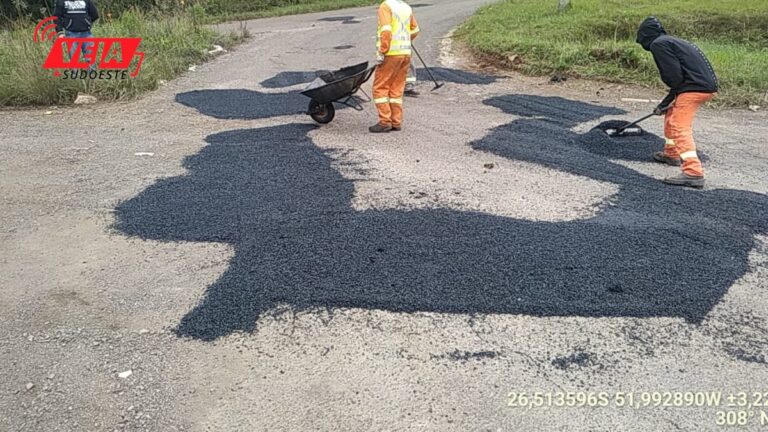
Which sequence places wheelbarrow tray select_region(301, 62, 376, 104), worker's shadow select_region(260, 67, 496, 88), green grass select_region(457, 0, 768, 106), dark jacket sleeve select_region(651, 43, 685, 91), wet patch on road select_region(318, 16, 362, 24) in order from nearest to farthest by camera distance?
dark jacket sleeve select_region(651, 43, 685, 91) < wheelbarrow tray select_region(301, 62, 376, 104) < green grass select_region(457, 0, 768, 106) < worker's shadow select_region(260, 67, 496, 88) < wet patch on road select_region(318, 16, 362, 24)

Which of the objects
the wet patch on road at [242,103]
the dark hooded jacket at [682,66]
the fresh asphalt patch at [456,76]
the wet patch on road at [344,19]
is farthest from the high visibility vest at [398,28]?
the wet patch on road at [344,19]

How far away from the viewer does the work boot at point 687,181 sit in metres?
4.72

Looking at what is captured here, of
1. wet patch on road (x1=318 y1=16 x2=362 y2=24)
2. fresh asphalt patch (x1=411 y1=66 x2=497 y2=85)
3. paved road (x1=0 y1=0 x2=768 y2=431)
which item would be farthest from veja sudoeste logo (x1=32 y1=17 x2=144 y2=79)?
wet patch on road (x1=318 y1=16 x2=362 y2=24)

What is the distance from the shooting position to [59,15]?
855 centimetres

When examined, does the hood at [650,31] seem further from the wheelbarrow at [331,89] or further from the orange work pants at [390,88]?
the wheelbarrow at [331,89]

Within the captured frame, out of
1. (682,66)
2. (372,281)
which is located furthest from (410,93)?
(372,281)

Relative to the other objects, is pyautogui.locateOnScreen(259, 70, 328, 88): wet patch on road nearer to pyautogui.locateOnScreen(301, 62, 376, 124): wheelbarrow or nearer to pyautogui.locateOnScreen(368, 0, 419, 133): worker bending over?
pyautogui.locateOnScreen(301, 62, 376, 124): wheelbarrow

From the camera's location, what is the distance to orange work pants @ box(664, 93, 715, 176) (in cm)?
473

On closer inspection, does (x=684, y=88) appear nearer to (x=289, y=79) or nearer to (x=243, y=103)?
(x=243, y=103)

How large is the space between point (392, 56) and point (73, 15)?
5.54m

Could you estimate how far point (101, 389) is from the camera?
8.53ft

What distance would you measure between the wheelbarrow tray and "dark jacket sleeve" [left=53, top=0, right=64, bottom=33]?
193 inches

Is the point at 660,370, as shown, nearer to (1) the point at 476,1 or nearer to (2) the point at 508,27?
(2) the point at 508,27

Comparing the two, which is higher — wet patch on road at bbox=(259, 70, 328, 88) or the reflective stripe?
wet patch on road at bbox=(259, 70, 328, 88)
